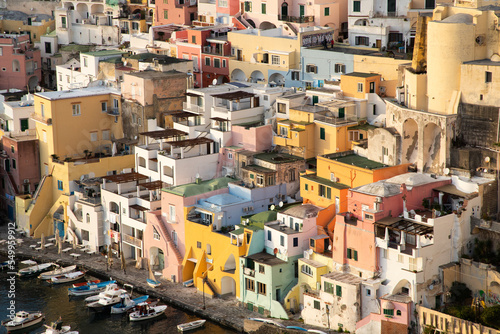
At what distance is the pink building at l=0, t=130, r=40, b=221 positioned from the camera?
9294cm

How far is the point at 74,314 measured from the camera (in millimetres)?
76438

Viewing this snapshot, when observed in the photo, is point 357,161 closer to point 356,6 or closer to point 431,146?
point 431,146

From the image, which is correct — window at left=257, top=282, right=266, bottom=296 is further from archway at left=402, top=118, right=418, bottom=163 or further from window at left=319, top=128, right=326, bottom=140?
window at left=319, top=128, right=326, bottom=140

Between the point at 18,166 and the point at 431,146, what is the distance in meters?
36.3

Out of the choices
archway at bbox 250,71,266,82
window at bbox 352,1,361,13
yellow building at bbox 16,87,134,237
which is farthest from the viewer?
window at bbox 352,1,361,13

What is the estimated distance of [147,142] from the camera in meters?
87.9

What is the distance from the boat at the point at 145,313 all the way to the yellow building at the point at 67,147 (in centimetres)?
1607

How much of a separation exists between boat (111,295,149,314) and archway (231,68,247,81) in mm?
27169

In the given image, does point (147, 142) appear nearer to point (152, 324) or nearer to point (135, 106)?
point (135, 106)

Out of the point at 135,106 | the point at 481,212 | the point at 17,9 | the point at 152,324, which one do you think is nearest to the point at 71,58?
the point at 17,9

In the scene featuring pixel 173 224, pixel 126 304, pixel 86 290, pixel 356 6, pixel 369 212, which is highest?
pixel 356 6

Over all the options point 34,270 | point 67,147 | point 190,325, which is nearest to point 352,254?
point 190,325

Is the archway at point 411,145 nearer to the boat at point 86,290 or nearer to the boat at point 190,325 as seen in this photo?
the boat at point 190,325

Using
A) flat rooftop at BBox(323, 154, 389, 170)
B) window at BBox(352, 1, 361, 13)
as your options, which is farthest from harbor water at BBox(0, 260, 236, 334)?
window at BBox(352, 1, 361, 13)
